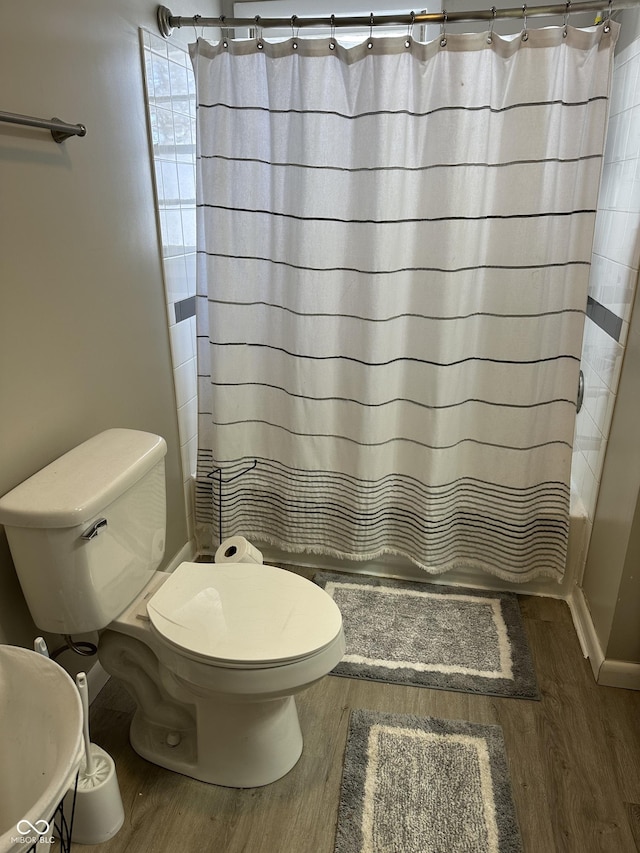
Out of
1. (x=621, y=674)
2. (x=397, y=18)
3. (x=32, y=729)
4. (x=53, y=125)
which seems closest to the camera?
(x=32, y=729)

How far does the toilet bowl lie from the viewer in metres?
1.37

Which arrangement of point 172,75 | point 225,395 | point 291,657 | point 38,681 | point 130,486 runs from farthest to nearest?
1. point 225,395
2. point 172,75
3. point 130,486
4. point 291,657
5. point 38,681

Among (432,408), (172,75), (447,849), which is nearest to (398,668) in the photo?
(447,849)

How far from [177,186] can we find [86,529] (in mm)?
1194

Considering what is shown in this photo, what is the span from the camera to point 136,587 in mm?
1571

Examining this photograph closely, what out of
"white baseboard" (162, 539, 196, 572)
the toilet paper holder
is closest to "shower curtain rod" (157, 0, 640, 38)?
the toilet paper holder

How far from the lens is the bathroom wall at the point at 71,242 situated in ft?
4.35

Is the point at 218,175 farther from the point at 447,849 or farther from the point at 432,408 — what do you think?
the point at 447,849

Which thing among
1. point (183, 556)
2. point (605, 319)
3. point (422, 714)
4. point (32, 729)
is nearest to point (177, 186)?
point (183, 556)

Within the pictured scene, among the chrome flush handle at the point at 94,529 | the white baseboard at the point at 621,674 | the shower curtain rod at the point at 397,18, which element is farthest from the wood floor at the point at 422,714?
the shower curtain rod at the point at 397,18

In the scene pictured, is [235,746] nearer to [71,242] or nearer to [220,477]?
[220,477]

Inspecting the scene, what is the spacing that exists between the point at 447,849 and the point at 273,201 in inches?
70.7

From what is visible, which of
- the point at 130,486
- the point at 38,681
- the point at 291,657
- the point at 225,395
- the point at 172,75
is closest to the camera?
the point at 38,681

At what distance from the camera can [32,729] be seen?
3.18ft
